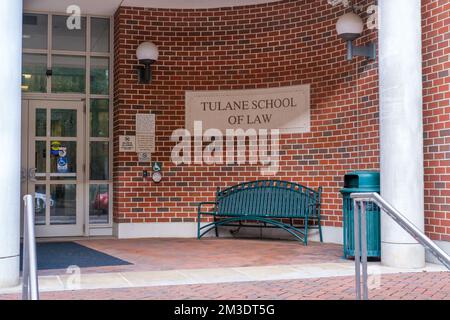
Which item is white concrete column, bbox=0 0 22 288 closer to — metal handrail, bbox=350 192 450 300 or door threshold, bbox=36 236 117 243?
metal handrail, bbox=350 192 450 300

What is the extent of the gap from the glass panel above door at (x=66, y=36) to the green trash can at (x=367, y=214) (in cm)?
541

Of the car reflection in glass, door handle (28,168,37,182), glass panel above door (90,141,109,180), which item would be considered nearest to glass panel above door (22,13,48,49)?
glass panel above door (90,141,109,180)

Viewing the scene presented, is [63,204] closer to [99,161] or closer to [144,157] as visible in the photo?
[99,161]

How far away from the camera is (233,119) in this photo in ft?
31.6

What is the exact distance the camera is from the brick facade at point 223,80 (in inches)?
348

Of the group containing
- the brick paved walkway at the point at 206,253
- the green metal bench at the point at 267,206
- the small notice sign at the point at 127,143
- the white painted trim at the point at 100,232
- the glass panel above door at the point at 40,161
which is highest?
the small notice sign at the point at 127,143

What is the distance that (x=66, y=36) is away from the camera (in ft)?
32.6

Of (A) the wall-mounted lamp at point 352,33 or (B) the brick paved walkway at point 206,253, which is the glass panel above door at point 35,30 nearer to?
(B) the brick paved walkway at point 206,253

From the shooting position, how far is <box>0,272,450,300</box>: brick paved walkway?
4801 millimetres

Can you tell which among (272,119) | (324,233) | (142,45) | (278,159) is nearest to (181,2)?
(142,45)

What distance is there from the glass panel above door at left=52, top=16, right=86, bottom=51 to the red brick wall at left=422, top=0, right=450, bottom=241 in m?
5.69

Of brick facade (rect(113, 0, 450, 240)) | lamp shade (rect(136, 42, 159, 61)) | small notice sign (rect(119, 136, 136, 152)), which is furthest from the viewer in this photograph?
small notice sign (rect(119, 136, 136, 152))

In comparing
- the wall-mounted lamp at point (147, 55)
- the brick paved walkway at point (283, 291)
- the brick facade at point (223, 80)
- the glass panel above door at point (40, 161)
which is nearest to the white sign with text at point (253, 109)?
the brick facade at point (223, 80)

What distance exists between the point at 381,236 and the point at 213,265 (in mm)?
1911
